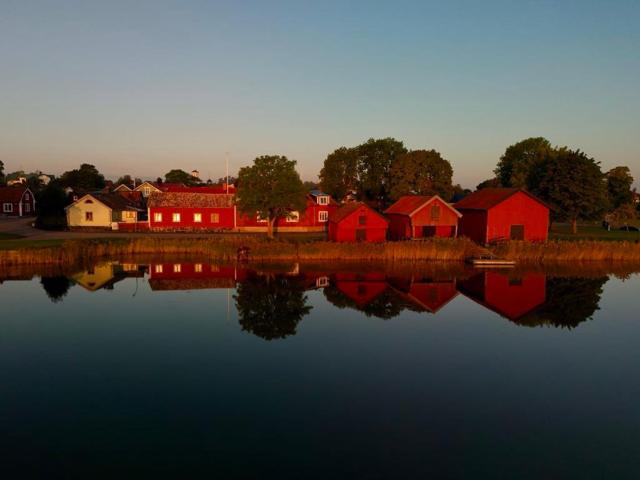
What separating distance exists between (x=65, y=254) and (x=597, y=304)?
41.0m

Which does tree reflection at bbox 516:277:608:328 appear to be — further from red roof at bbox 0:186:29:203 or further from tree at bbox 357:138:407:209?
red roof at bbox 0:186:29:203

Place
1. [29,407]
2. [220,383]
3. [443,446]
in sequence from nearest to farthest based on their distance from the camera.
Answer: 1. [443,446]
2. [29,407]
3. [220,383]

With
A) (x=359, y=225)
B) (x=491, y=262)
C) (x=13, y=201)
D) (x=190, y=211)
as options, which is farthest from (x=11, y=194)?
(x=491, y=262)

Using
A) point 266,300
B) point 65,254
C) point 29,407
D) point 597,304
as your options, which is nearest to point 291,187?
point 65,254

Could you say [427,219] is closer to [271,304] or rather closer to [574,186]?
[574,186]

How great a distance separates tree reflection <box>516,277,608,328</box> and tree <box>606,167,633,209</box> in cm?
4574

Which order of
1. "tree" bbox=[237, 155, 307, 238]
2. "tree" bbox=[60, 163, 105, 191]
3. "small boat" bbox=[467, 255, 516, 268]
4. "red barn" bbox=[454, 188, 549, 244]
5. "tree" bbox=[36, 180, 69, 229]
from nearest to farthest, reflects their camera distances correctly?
"small boat" bbox=[467, 255, 516, 268] → "red barn" bbox=[454, 188, 549, 244] → "tree" bbox=[237, 155, 307, 238] → "tree" bbox=[36, 180, 69, 229] → "tree" bbox=[60, 163, 105, 191]

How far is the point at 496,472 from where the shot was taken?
11047mm

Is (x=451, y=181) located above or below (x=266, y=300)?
above

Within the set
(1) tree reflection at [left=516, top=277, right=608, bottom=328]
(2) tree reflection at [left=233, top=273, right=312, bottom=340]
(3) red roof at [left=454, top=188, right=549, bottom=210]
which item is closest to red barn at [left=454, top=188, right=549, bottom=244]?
(3) red roof at [left=454, top=188, right=549, bottom=210]

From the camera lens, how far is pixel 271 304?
28.0m

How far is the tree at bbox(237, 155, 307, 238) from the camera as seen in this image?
182ft

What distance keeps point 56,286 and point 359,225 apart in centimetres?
2990

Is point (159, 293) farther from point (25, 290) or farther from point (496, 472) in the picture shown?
point (496, 472)
